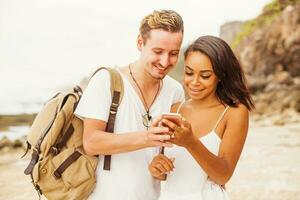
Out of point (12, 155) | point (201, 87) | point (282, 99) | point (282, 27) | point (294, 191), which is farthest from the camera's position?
point (282, 27)

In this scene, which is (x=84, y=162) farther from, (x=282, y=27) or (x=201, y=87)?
(x=282, y=27)

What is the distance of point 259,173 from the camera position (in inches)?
333

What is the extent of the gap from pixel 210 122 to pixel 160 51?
1.56 ft

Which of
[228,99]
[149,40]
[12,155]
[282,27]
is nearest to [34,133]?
[149,40]

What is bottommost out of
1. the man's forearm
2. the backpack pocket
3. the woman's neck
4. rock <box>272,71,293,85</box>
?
rock <box>272,71,293,85</box>

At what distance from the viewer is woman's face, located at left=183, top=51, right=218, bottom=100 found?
282cm

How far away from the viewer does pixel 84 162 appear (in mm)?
2920

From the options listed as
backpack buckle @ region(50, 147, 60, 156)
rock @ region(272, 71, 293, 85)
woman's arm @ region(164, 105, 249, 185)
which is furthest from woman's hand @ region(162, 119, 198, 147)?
rock @ region(272, 71, 293, 85)

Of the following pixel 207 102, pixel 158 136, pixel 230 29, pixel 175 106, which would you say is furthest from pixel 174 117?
pixel 230 29

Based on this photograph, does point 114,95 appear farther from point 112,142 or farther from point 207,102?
point 207,102

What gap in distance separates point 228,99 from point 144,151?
544 millimetres

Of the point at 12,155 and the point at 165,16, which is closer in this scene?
the point at 165,16

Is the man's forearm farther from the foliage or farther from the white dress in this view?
the foliage

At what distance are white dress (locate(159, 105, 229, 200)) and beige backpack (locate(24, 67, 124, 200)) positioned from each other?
366mm
